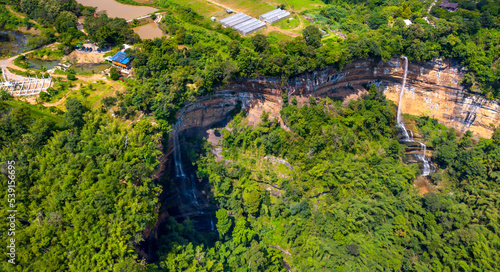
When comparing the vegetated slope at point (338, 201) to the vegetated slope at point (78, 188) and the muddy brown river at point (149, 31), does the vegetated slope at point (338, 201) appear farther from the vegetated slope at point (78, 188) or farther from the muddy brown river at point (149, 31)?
the muddy brown river at point (149, 31)

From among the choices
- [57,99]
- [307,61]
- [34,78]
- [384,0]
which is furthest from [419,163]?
[34,78]

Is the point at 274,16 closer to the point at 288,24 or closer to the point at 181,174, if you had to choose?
the point at 288,24

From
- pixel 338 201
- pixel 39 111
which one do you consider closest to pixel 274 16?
pixel 338 201

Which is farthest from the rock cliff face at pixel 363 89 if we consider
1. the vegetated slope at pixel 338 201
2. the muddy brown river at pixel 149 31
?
the muddy brown river at pixel 149 31

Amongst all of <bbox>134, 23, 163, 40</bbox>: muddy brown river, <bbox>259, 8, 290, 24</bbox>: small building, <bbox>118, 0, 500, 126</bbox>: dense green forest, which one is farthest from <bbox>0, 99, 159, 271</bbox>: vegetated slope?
<bbox>259, 8, 290, 24</bbox>: small building

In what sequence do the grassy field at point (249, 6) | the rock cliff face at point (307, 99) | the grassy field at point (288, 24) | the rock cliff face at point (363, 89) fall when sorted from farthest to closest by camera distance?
the grassy field at point (249, 6) < the grassy field at point (288, 24) < the rock cliff face at point (363, 89) < the rock cliff face at point (307, 99)

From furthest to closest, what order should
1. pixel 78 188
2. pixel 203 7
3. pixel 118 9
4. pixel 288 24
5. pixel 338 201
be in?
pixel 203 7 < pixel 118 9 < pixel 288 24 < pixel 338 201 < pixel 78 188
